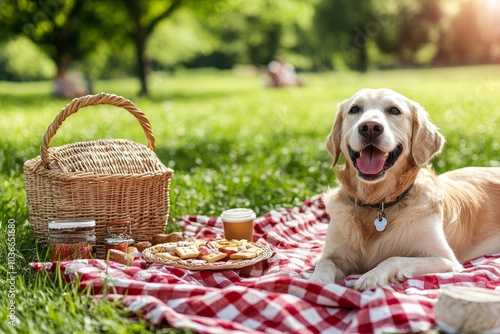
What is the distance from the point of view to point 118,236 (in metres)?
4.80

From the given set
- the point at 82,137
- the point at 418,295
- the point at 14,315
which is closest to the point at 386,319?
the point at 418,295

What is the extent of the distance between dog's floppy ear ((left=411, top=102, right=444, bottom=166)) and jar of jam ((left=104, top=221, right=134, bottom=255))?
2176mm

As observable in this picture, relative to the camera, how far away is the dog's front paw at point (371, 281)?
3.88 m

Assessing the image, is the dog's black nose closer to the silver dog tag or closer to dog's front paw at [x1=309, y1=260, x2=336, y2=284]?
the silver dog tag

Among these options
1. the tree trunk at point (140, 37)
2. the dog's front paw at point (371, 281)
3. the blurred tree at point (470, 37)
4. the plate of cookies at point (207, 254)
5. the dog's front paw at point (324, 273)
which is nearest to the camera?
the dog's front paw at point (371, 281)

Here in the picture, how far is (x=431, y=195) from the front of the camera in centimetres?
442

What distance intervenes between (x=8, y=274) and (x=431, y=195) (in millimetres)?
2866

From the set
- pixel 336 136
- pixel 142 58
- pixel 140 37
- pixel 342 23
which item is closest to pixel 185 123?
pixel 336 136

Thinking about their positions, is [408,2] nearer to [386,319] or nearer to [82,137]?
[82,137]

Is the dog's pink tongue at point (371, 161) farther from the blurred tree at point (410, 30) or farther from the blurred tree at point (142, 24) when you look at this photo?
the blurred tree at point (410, 30)

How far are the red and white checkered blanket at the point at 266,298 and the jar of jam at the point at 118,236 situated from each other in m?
0.18

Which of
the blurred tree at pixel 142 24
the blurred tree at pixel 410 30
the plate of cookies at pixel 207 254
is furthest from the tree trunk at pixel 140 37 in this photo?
the blurred tree at pixel 410 30

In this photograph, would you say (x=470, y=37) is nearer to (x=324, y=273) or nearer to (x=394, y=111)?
(x=394, y=111)

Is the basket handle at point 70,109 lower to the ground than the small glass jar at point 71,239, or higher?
higher
